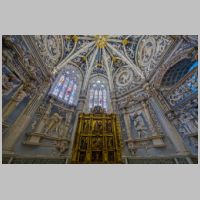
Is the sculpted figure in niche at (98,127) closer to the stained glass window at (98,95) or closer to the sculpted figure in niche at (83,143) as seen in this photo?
the sculpted figure in niche at (83,143)

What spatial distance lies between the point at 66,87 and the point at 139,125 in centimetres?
730

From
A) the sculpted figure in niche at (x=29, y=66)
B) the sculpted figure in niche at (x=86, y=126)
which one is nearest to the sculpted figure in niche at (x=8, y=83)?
the sculpted figure in niche at (x=29, y=66)

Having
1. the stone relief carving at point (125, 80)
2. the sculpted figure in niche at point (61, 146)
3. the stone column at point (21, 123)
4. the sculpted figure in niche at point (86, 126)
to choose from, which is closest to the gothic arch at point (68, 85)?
the stone column at point (21, 123)

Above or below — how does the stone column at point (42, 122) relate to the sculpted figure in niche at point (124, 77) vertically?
below

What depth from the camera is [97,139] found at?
786cm

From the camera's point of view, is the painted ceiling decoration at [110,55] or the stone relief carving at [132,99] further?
the stone relief carving at [132,99]

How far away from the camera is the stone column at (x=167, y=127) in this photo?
5684 mm

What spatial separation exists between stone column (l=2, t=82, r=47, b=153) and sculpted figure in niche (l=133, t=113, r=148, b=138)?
6974 millimetres

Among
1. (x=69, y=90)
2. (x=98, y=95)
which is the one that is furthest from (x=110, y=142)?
(x=69, y=90)

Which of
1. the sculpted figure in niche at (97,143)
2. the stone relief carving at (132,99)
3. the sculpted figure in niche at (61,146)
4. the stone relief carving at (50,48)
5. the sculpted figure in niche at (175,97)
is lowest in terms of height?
the sculpted figure in niche at (61,146)

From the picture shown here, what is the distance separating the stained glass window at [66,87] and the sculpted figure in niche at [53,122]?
1.69m

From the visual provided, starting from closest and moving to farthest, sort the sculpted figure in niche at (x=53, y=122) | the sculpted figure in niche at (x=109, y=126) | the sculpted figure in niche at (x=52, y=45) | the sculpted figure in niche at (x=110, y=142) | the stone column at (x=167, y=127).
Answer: the stone column at (x=167, y=127) < the sculpted figure in niche at (x=53, y=122) < the sculpted figure in niche at (x=110, y=142) < the sculpted figure in niche at (x=109, y=126) < the sculpted figure in niche at (x=52, y=45)

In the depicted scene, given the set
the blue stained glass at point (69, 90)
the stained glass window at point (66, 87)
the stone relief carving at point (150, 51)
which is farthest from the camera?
the blue stained glass at point (69, 90)

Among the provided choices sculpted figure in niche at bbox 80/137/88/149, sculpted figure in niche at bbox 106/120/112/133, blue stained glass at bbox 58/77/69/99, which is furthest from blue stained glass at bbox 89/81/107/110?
sculpted figure in niche at bbox 80/137/88/149
